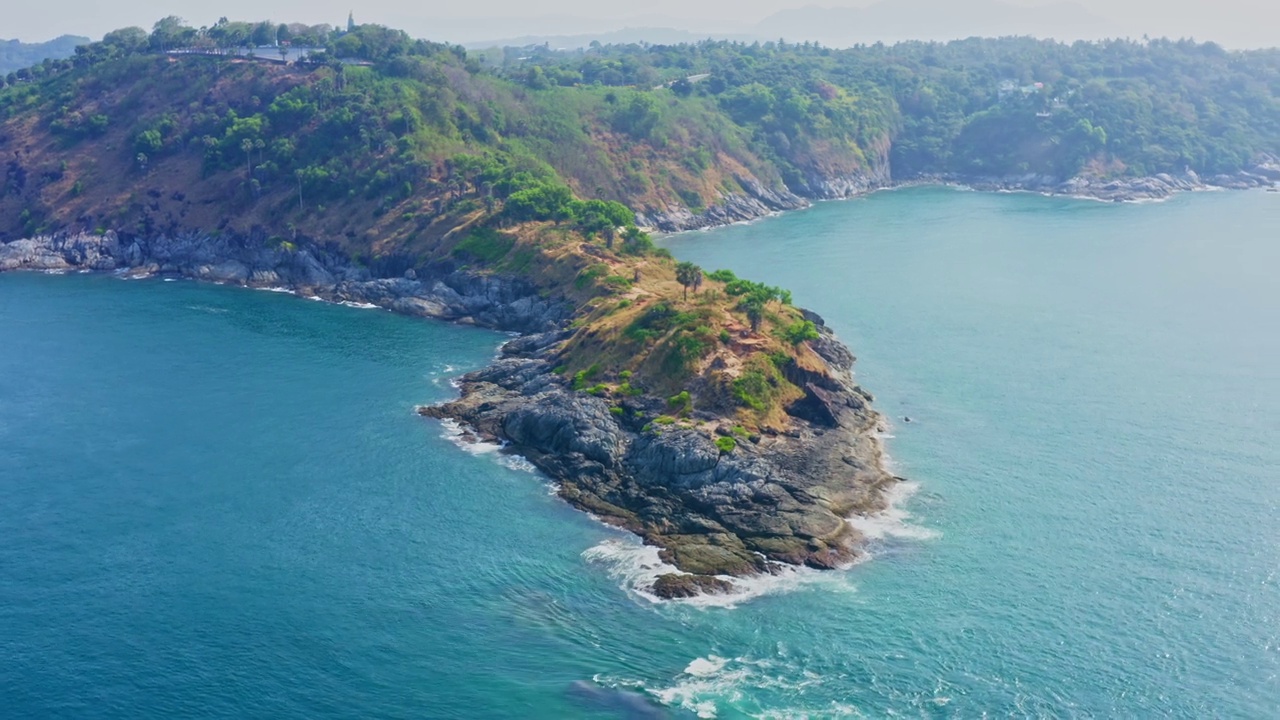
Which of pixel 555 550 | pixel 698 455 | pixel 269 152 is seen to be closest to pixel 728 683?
pixel 555 550

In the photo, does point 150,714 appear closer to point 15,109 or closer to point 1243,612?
point 1243,612

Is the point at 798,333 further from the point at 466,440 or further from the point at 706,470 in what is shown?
the point at 466,440

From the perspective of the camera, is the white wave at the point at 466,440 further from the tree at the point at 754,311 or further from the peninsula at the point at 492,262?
the tree at the point at 754,311

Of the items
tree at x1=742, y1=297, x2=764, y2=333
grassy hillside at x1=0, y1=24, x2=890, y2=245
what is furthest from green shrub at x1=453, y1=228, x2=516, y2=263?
tree at x1=742, y1=297, x2=764, y2=333

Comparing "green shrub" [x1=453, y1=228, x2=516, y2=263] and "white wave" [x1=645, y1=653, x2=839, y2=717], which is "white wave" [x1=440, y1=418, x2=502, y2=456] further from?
"green shrub" [x1=453, y1=228, x2=516, y2=263]

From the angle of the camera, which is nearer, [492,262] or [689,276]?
[689,276]

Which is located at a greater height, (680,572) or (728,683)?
(680,572)

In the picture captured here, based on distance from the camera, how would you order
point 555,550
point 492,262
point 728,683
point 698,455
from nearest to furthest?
1. point 728,683
2. point 555,550
3. point 698,455
4. point 492,262

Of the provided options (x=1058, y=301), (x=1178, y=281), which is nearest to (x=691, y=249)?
(x=1058, y=301)
